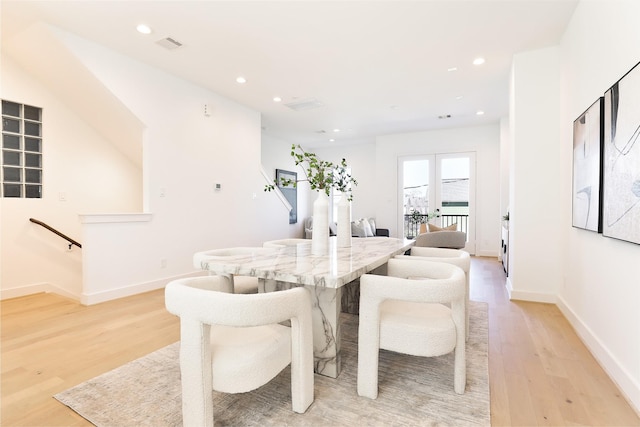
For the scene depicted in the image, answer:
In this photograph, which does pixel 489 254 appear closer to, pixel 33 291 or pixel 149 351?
pixel 149 351

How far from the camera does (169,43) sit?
10.3 feet

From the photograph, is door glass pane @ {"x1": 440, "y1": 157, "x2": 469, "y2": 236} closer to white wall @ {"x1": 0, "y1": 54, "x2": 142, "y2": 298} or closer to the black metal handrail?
white wall @ {"x1": 0, "y1": 54, "x2": 142, "y2": 298}

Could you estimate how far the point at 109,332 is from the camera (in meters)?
2.50

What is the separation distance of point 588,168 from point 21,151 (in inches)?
219

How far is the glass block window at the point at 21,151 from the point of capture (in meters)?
3.43

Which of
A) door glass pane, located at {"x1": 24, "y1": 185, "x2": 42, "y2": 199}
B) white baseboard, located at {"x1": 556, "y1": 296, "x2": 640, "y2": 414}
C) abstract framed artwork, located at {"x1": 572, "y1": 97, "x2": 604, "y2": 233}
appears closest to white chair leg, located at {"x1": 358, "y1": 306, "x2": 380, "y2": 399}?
white baseboard, located at {"x1": 556, "y1": 296, "x2": 640, "y2": 414}

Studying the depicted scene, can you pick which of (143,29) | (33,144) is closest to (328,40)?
(143,29)

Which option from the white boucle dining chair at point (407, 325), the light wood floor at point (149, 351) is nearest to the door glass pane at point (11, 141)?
the light wood floor at point (149, 351)

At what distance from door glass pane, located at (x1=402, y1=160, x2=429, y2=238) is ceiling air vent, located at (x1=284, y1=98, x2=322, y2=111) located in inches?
117

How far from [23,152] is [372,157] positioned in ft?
21.3

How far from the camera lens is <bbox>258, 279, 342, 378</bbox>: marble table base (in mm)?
1779

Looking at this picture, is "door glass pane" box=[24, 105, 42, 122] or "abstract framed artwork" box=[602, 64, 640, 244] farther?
"door glass pane" box=[24, 105, 42, 122]

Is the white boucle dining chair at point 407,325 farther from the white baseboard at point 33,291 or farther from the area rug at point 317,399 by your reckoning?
the white baseboard at point 33,291

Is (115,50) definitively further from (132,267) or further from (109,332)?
(109,332)
